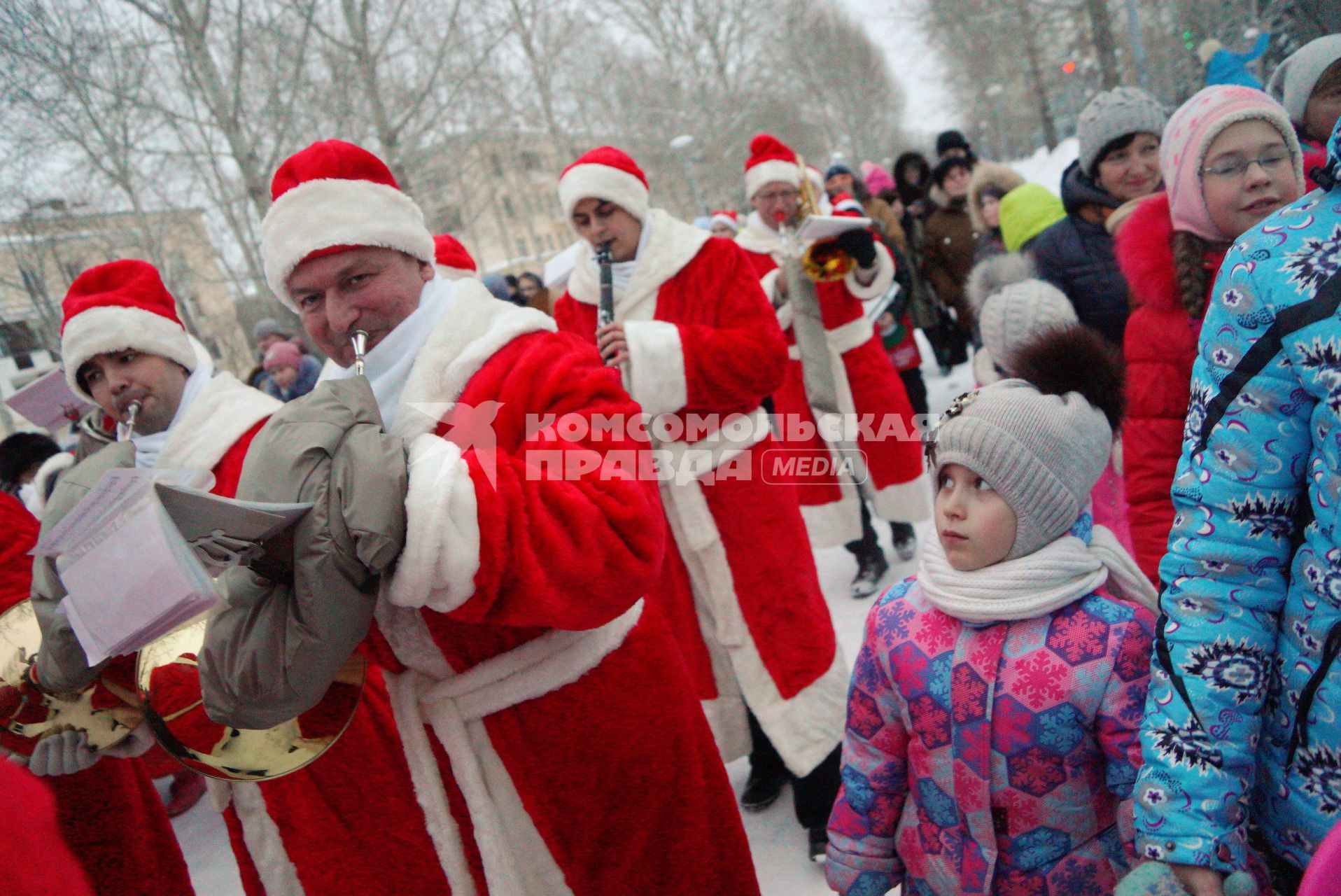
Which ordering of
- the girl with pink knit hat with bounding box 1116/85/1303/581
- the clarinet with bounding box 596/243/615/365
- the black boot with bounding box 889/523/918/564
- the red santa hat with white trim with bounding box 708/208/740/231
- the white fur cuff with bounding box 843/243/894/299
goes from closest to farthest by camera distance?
1. the girl with pink knit hat with bounding box 1116/85/1303/581
2. the clarinet with bounding box 596/243/615/365
3. the white fur cuff with bounding box 843/243/894/299
4. the black boot with bounding box 889/523/918/564
5. the red santa hat with white trim with bounding box 708/208/740/231

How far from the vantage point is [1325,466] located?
3.23 ft

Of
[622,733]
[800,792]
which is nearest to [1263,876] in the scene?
[622,733]

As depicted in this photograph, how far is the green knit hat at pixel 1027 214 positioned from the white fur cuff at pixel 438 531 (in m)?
3.20

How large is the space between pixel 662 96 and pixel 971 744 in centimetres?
2354

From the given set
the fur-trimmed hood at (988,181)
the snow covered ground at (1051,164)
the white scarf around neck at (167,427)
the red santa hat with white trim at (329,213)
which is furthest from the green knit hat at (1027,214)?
the snow covered ground at (1051,164)

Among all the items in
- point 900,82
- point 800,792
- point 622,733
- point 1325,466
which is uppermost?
point 900,82

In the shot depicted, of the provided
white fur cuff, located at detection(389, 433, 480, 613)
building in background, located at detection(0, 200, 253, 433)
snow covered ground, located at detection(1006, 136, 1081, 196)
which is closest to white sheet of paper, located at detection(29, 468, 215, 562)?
white fur cuff, located at detection(389, 433, 480, 613)

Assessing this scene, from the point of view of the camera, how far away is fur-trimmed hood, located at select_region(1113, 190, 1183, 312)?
1858 millimetres

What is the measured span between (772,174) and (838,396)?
1043 millimetres

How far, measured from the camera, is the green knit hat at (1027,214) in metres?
3.53

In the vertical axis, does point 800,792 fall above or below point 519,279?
below

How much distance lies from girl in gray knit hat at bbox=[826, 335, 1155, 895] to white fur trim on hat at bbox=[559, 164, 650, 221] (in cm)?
137

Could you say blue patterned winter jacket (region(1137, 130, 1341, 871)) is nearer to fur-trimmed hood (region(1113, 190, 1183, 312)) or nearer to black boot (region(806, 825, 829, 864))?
fur-trimmed hood (region(1113, 190, 1183, 312))

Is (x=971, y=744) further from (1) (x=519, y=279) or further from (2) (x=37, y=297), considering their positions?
(1) (x=519, y=279)
